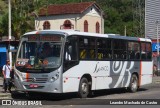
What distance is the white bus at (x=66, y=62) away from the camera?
18.3 m

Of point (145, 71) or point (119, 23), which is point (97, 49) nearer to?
point (145, 71)

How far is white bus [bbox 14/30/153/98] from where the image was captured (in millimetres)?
18328


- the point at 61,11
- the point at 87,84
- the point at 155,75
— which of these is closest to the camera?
the point at 87,84

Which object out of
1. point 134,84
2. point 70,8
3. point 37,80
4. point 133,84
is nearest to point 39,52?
point 37,80

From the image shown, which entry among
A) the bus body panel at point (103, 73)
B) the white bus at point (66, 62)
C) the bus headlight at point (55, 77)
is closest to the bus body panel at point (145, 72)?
the bus body panel at point (103, 73)

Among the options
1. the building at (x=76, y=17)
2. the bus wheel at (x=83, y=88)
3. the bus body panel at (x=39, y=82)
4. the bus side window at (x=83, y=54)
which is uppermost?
the building at (x=76, y=17)

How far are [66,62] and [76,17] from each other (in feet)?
160

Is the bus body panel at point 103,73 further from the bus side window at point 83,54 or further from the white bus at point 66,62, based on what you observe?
the bus side window at point 83,54

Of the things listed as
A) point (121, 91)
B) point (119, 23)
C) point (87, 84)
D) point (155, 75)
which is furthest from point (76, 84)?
point (119, 23)

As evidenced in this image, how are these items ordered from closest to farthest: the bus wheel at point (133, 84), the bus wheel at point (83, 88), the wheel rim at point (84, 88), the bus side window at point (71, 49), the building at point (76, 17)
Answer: the bus side window at point (71, 49) < the bus wheel at point (83, 88) < the wheel rim at point (84, 88) < the bus wheel at point (133, 84) < the building at point (76, 17)

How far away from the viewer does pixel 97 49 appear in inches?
821

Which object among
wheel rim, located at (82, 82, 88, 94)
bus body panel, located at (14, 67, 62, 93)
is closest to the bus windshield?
bus body panel, located at (14, 67, 62, 93)

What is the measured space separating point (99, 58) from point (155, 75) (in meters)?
27.7

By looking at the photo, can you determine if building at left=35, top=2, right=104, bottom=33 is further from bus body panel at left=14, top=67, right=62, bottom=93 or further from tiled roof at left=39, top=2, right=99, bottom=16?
bus body panel at left=14, top=67, right=62, bottom=93
